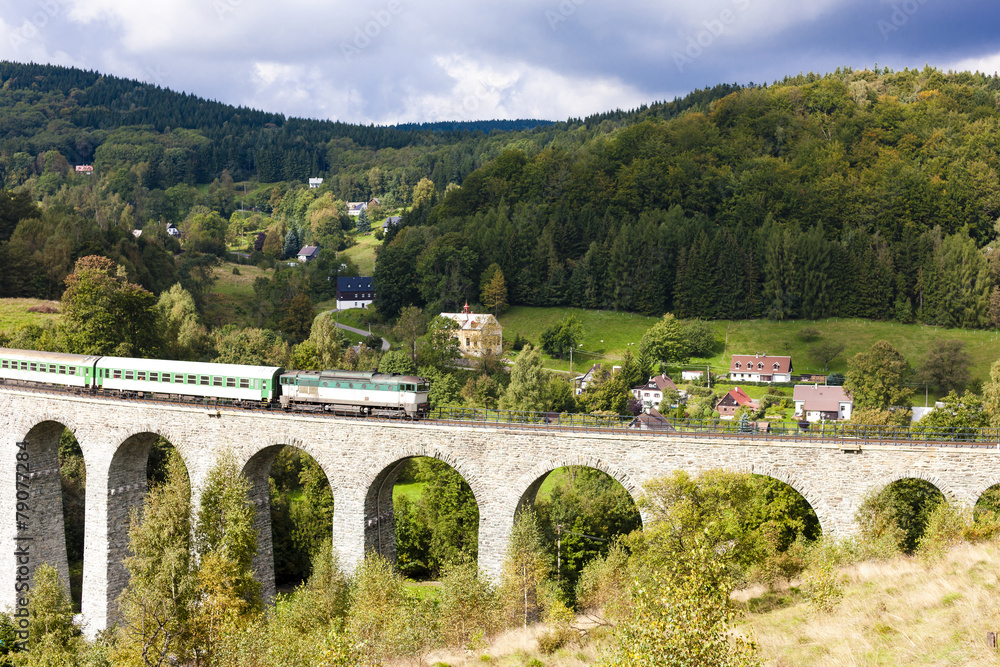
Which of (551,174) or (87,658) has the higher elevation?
(551,174)

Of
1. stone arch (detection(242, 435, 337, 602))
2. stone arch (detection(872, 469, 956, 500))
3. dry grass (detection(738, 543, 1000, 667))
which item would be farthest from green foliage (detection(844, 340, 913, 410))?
stone arch (detection(242, 435, 337, 602))

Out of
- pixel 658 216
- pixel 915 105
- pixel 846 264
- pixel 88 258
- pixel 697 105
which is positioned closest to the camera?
pixel 88 258

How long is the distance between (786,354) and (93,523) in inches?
3619

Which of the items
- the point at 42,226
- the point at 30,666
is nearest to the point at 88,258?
the point at 42,226

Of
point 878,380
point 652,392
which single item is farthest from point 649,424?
point 878,380

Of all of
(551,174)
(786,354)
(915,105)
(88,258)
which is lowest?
(786,354)

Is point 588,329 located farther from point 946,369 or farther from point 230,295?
point 230,295

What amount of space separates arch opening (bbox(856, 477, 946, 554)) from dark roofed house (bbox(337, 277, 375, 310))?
108 m

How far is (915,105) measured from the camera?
15700cm

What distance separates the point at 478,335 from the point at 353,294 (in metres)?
40.8

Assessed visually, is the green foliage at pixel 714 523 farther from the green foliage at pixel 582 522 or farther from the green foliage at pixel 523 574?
the green foliage at pixel 582 522

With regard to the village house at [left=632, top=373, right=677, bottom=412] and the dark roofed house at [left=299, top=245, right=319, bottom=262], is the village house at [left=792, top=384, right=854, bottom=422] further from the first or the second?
the dark roofed house at [left=299, top=245, right=319, bottom=262]

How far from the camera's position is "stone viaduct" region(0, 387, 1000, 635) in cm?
3850

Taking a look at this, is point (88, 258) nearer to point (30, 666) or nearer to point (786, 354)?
point (30, 666)
